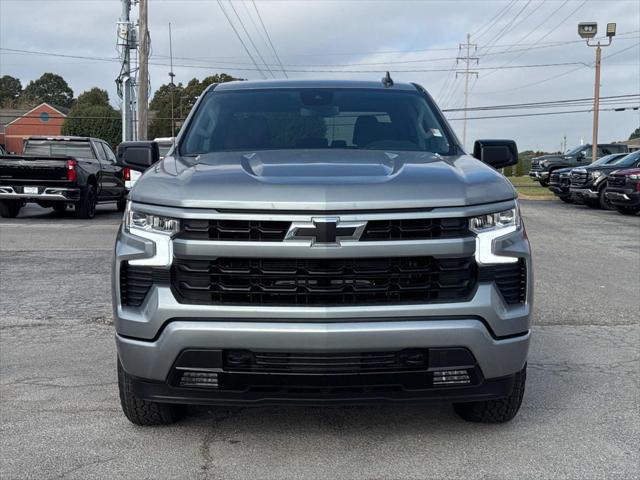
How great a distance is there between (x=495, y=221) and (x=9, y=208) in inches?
655

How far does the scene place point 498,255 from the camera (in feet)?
12.3

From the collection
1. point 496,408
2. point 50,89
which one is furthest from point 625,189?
point 50,89

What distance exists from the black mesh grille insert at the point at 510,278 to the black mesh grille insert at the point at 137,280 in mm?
1490

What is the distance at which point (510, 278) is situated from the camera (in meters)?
3.81

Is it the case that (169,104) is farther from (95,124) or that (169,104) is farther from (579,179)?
(579,179)

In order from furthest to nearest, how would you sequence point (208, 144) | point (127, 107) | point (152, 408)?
1. point (127, 107)
2. point (208, 144)
3. point (152, 408)

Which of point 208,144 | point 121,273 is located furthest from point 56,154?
point 121,273

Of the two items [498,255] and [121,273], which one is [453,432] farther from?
[121,273]

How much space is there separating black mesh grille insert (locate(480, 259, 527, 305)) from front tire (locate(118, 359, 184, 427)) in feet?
5.91

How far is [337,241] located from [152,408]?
1.48m

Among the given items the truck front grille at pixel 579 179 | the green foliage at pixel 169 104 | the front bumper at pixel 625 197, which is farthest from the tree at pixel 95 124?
the front bumper at pixel 625 197

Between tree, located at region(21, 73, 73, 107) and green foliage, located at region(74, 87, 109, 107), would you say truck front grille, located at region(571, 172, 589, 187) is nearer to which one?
green foliage, located at region(74, 87, 109, 107)

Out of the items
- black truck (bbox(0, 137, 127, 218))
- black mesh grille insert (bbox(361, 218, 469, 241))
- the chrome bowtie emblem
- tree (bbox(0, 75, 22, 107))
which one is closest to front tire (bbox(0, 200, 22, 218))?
black truck (bbox(0, 137, 127, 218))

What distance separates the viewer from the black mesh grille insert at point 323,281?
3.62m
